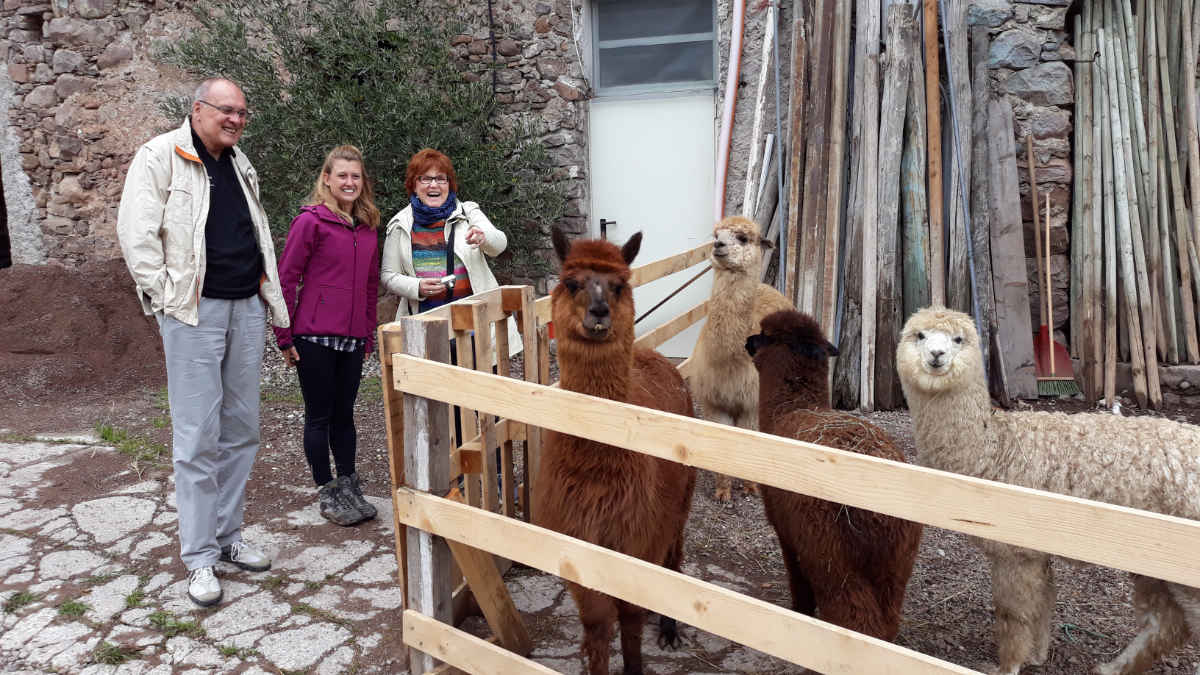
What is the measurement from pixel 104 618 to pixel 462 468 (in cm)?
159

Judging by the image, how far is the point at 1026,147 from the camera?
19.0 feet

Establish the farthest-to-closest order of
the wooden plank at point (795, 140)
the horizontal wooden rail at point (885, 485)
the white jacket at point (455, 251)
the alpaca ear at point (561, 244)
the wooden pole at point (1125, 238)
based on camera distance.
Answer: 1. the wooden plank at point (795, 140)
2. the wooden pole at point (1125, 238)
3. the white jacket at point (455, 251)
4. the alpaca ear at point (561, 244)
5. the horizontal wooden rail at point (885, 485)

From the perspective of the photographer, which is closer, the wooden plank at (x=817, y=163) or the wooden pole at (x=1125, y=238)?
the wooden pole at (x=1125, y=238)

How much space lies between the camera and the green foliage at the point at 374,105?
22.0 ft

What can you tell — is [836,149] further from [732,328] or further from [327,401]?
[327,401]

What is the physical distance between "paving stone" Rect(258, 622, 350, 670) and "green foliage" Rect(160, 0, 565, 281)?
14.8 feet

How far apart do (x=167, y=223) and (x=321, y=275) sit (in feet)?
2.47

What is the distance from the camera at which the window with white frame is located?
268 inches

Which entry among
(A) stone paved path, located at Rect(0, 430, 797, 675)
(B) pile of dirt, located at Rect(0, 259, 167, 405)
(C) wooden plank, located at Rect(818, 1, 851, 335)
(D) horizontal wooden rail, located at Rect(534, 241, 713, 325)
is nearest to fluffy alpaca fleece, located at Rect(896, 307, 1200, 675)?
(A) stone paved path, located at Rect(0, 430, 797, 675)

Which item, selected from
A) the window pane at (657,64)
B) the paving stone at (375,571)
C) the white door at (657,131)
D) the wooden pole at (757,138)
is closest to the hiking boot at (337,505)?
the paving stone at (375,571)

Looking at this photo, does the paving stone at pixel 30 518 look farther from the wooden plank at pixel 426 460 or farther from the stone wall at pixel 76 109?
the stone wall at pixel 76 109

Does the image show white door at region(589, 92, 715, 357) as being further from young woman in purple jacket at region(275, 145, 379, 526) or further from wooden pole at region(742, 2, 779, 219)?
young woman in purple jacket at region(275, 145, 379, 526)

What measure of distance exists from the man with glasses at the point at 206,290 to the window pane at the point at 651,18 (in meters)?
4.66

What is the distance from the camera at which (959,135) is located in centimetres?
557
